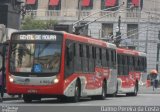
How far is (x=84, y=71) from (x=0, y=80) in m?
3.93

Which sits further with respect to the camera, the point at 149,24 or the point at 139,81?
the point at 149,24

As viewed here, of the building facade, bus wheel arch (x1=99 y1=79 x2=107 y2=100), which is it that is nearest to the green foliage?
the building facade

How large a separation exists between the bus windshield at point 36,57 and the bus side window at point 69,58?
0.45 m

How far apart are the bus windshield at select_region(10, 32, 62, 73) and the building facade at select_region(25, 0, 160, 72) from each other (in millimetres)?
57636

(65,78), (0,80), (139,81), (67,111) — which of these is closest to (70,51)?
(65,78)

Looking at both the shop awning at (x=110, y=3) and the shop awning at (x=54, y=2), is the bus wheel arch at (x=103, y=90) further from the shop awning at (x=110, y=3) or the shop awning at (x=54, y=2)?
the shop awning at (x=54, y=2)

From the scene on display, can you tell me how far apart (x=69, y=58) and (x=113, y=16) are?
63.1 metres

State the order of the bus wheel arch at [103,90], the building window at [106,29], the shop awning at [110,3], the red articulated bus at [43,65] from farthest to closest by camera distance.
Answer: the building window at [106,29] < the shop awning at [110,3] < the bus wheel arch at [103,90] < the red articulated bus at [43,65]

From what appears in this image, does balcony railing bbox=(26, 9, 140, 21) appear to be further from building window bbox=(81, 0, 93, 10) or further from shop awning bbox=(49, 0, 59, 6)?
shop awning bbox=(49, 0, 59, 6)

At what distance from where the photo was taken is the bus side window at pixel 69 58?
95.2ft

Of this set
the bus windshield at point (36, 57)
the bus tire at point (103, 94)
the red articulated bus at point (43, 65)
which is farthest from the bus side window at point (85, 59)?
the bus tire at point (103, 94)

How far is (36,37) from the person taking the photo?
29.0 meters

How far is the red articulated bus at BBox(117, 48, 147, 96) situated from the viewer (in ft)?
143

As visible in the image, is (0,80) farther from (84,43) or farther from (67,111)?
(67,111)
